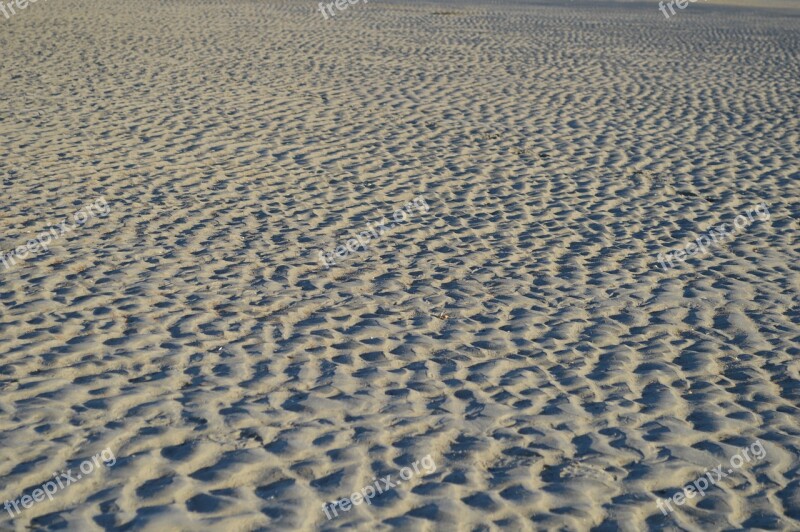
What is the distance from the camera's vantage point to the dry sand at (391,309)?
381 centimetres

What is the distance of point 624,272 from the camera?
6473 millimetres

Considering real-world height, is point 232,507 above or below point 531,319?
above

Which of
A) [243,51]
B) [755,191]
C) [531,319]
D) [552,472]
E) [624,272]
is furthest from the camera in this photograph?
[243,51]

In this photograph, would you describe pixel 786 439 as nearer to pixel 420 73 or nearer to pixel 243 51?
pixel 420 73

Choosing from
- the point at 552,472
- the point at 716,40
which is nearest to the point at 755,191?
the point at 552,472

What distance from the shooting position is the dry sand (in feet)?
12.5

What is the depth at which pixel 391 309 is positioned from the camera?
18.5ft

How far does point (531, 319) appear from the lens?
5578mm

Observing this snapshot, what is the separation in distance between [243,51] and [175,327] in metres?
11.6

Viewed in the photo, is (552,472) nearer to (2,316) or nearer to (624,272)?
(624,272)

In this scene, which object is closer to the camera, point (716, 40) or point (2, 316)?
point (2, 316)

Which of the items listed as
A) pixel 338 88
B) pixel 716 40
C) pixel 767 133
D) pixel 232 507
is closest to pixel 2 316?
pixel 232 507

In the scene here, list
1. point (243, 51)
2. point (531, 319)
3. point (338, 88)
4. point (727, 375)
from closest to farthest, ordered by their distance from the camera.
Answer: point (727, 375) → point (531, 319) → point (338, 88) → point (243, 51)

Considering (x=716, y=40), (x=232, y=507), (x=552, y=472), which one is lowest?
(x=716, y=40)
